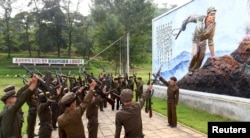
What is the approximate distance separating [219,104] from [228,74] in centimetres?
114

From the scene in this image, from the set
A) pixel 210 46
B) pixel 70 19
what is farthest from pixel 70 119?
pixel 70 19

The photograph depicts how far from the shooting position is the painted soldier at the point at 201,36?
430 inches

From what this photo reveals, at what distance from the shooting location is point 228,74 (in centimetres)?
976

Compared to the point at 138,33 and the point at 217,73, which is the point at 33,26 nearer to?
the point at 138,33

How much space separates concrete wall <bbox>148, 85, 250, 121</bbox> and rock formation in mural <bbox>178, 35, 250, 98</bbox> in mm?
192

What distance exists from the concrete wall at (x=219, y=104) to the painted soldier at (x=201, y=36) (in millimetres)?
1152

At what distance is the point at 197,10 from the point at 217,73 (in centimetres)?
319

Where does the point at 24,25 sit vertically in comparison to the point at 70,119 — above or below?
above

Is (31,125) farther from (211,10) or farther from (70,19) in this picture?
(70,19)

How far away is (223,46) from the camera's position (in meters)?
10.2

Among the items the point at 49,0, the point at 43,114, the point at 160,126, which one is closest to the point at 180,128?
the point at 160,126

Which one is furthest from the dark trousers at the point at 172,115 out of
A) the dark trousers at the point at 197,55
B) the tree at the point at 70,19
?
the tree at the point at 70,19

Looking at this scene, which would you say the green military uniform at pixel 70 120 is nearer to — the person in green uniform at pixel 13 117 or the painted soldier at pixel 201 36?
the person in green uniform at pixel 13 117

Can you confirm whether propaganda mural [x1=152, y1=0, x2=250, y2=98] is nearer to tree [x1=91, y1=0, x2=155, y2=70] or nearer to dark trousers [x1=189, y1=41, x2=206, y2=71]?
dark trousers [x1=189, y1=41, x2=206, y2=71]
